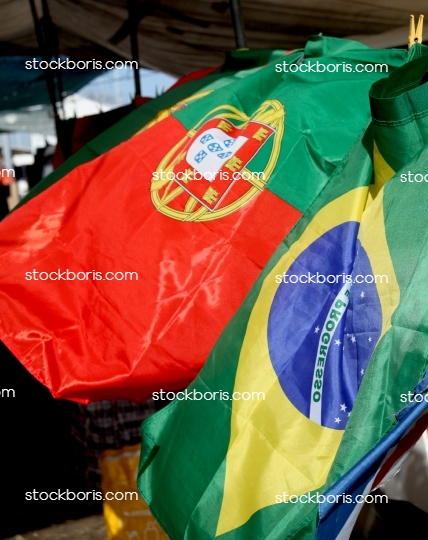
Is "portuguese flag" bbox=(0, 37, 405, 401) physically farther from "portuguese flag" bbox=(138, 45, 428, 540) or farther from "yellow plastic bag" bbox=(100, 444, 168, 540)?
"yellow plastic bag" bbox=(100, 444, 168, 540)

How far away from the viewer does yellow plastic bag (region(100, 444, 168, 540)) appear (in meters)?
1.81

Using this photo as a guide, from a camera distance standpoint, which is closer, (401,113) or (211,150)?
(401,113)

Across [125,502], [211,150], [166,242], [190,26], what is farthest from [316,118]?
[190,26]

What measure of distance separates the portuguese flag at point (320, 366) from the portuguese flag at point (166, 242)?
115 millimetres

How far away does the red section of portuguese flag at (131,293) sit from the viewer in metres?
1.19

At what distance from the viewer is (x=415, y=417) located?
796 mm

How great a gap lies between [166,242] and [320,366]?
0.41 metres

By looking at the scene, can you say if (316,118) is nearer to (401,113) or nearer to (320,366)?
(401,113)

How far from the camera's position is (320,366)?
994 millimetres

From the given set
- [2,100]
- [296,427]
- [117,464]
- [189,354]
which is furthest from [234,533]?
[2,100]

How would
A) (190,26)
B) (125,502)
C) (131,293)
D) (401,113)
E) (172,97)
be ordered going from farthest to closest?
(190,26)
(125,502)
(172,97)
(131,293)
(401,113)

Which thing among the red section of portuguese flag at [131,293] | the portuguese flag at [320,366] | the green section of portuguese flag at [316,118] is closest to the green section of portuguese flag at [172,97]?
the green section of portuguese flag at [316,118]

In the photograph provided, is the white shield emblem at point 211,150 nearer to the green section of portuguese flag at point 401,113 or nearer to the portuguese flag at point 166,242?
the portuguese flag at point 166,242

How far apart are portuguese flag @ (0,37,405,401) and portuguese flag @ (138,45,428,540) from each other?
0.38 feet
